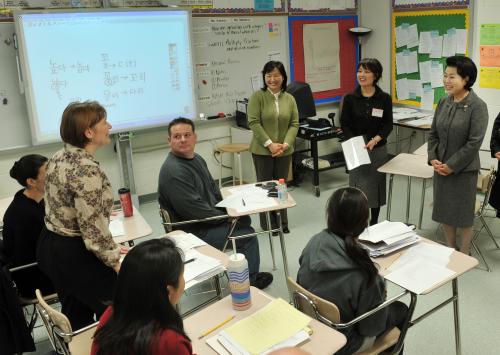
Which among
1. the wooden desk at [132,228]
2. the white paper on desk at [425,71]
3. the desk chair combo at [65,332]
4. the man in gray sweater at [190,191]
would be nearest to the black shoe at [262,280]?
the man in gray sweater at [190,191]

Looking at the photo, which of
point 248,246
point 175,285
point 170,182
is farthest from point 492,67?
point 175,285

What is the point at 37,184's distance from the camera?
8.54ft

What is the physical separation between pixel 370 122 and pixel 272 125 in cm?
85

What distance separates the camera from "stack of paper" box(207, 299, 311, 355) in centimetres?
160

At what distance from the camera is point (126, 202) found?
2.96 m

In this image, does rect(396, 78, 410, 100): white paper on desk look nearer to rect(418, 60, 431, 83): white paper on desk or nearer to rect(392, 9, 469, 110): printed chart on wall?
rect(392, 9, 469, 110): printed chart on wall

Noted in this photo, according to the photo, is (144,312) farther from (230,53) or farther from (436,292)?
(230,53)

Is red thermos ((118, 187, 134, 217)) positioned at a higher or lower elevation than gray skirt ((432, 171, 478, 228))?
higher

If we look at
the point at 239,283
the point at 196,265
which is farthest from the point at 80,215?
the point at 239,283

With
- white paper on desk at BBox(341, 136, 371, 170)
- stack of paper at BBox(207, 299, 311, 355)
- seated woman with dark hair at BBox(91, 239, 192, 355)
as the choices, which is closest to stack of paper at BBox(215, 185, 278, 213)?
white paper on desk at BBox(341, 136, 371, 170)

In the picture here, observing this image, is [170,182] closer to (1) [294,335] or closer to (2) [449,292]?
(1) [294,335]

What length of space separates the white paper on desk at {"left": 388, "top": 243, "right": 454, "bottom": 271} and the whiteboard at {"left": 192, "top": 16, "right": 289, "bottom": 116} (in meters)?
3.38

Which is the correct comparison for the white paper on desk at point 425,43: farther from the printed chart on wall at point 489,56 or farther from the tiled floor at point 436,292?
the tiled floor at point 436,292

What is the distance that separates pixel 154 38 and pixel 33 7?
1125mm
